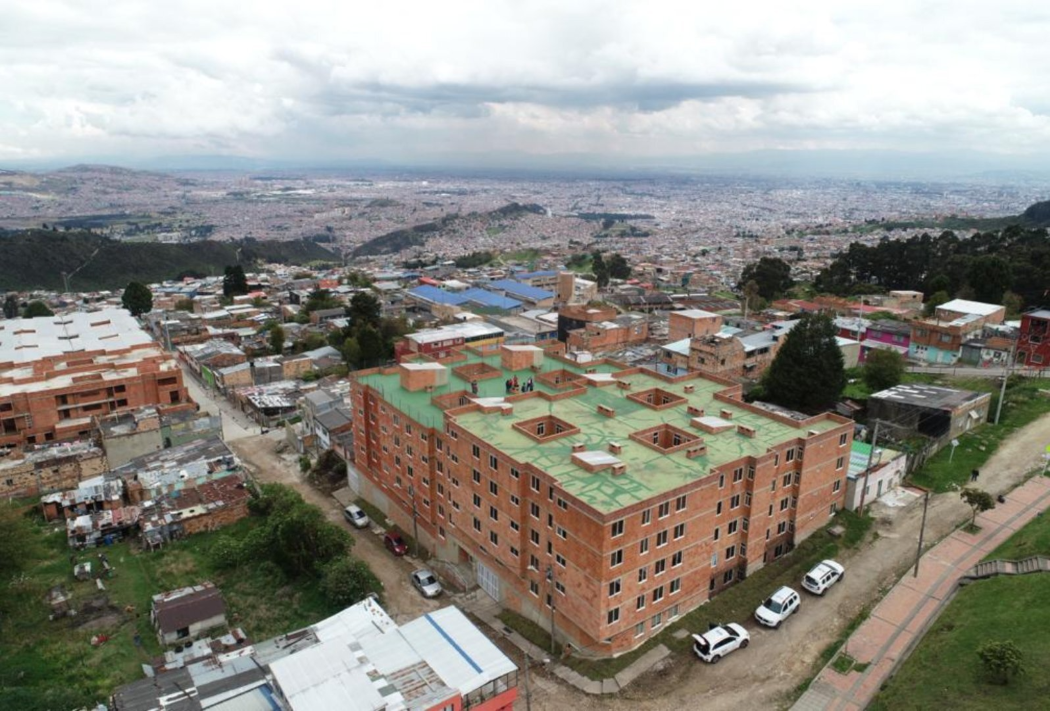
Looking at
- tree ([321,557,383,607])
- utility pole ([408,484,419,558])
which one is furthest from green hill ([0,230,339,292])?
tree ([321,557,383,607])

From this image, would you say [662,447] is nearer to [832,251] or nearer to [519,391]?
[519,391]

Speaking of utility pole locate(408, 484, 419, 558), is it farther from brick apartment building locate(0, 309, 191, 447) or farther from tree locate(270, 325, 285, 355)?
tree locate(270, 325, 285, 355)

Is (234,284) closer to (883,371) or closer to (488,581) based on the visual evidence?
(488,581)

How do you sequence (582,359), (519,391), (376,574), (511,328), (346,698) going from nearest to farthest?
(346,698), (376,574), (519,391), (582,359), (511,328)

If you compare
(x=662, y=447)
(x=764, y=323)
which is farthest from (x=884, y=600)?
(x=764, y=323)

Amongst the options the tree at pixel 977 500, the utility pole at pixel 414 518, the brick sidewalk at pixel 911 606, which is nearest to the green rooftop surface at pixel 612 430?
the utility pole at pixel 414 518

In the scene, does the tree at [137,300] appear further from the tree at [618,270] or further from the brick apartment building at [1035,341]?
the brick apartment building at [1035,341]

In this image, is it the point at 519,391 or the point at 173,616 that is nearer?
the point at 173,616
